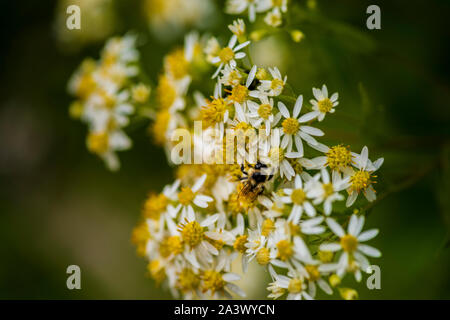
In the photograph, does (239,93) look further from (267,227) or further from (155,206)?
(155,206)

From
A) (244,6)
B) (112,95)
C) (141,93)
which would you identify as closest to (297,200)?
(244,6)

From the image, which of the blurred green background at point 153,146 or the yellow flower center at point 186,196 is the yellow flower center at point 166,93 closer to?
the yellow flower center at point 186,196

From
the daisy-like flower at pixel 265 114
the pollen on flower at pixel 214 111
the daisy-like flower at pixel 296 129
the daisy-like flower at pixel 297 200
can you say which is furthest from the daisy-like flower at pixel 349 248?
the pollen on flower at pixel 214 111

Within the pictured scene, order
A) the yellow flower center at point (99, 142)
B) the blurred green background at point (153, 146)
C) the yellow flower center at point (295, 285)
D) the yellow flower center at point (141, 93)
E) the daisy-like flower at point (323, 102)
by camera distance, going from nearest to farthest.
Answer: the yellow flower center at point (295, 285) → the daisy-like flower at point (323, 102) → the blurred green background at point (153, 146) → the yellow flower center at point (141, 93) → the yellow flower center at point (99, 142)

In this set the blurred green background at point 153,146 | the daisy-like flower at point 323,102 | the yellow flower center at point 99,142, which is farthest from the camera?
the yellow flower center at point 99,142

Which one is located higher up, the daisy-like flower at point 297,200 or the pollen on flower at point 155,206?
the pollen on flower at point 155,206
